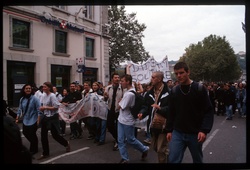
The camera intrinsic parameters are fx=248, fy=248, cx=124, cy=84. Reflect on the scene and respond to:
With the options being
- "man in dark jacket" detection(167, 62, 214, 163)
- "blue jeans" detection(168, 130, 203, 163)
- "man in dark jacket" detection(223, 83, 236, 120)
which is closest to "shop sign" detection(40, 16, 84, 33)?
"man in dark jacket" detection(223, 83, 236, 120)

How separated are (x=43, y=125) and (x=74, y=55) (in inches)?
372

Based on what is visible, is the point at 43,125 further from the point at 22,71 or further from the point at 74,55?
the point at 74,55

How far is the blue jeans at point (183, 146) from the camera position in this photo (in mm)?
3380

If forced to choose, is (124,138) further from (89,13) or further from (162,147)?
(89,13)

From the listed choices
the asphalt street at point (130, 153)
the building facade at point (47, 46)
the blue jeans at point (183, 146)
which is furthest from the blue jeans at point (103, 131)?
the building facade at point (47, 46)

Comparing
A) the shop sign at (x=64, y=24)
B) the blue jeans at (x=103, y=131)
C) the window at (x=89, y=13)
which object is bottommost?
the blue jeans at (x=103, y=131)

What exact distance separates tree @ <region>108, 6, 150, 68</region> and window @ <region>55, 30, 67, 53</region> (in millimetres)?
15296

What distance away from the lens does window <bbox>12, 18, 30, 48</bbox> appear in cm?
1250

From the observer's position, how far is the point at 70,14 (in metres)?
15.5

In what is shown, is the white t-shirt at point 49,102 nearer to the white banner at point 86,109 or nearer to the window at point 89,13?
the white banner at point 86,109

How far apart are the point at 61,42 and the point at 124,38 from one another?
1745 centimetres

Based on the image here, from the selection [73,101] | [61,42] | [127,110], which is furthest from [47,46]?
[127,110]

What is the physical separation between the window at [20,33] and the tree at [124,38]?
17.3 metres

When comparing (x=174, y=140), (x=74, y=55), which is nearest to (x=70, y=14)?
(x=74, y=55)
